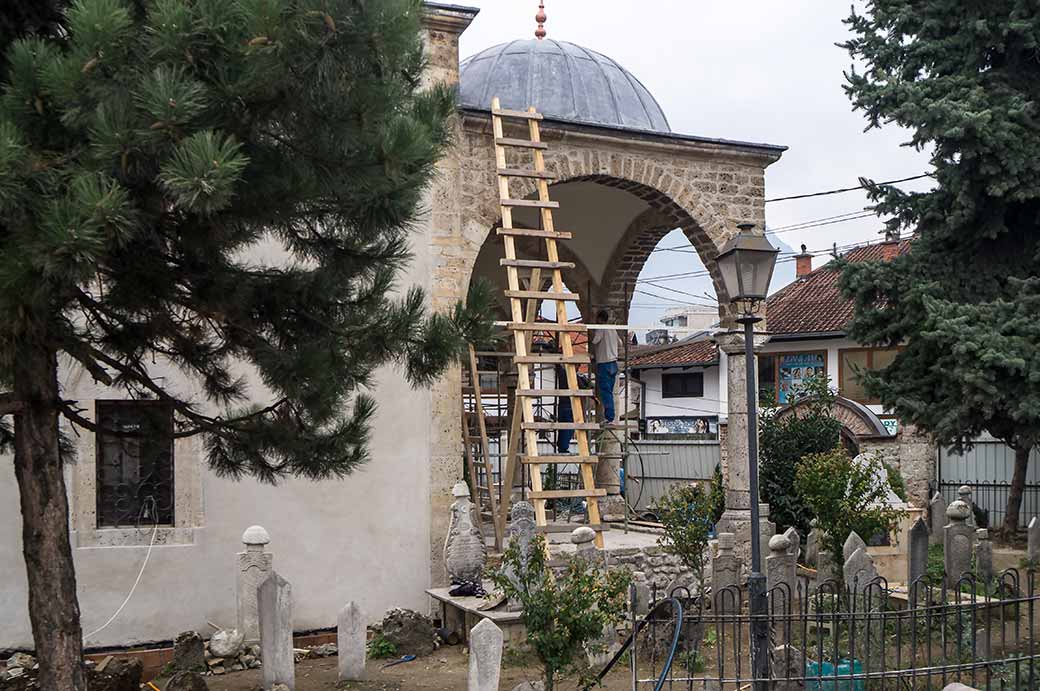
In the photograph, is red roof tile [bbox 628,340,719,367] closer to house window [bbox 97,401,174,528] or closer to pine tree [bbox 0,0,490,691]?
house window [bbox 97,401,174,528]

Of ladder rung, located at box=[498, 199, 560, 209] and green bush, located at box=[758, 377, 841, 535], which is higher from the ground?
ladder rung, located at box=[498, 199, 560, 209]

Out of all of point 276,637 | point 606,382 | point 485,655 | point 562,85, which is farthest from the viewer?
point 606,382

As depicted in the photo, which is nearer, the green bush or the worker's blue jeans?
the green bush

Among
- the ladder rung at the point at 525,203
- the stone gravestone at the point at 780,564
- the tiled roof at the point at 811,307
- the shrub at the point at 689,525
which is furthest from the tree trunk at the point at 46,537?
the tiled roof at the point at 811,307

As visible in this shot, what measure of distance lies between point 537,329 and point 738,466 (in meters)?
2.63

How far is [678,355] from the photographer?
32875 mm

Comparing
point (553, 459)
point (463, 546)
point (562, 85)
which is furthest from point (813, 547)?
point (562, 85)

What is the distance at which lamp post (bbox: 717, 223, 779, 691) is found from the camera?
6.41 meters

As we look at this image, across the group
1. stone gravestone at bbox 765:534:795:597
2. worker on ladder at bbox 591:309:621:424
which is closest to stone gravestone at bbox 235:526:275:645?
stone gravestone at bbox 765:534:795:597

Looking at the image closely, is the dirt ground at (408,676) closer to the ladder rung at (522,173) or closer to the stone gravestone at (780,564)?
the stone gravestone at (780,564)

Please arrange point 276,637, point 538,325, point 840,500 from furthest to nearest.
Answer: point 840,500 < point 538,325 < point 276,637

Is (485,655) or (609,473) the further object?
(609,473)

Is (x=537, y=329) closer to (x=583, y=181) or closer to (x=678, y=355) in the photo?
(x=583, y=181)

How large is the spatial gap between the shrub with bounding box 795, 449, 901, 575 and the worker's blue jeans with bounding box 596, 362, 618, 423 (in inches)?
179
